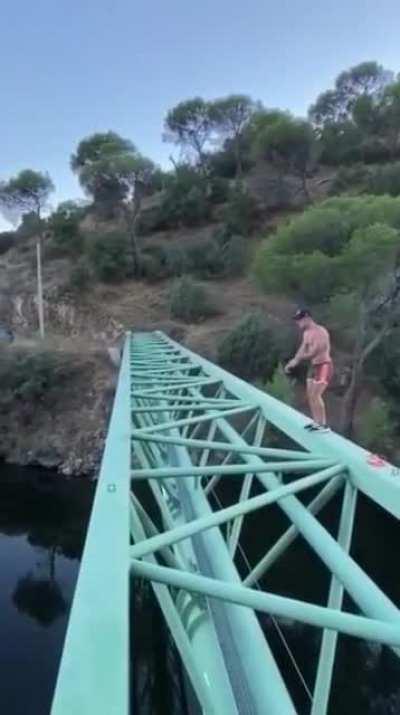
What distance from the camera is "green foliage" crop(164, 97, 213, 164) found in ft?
112

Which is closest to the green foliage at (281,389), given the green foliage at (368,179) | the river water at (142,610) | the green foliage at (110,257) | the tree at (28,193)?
the river water at (142,610)

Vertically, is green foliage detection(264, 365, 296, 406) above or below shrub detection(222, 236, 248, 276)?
below

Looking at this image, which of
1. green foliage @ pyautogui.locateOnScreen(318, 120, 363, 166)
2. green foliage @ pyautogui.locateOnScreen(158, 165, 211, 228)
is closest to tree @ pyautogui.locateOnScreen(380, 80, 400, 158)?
green foliage @ pyautogui.locateOnScreen(318, 120, 363, 166)

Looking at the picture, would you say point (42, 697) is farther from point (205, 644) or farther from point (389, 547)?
point (389, 547)

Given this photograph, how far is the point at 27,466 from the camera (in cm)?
1825

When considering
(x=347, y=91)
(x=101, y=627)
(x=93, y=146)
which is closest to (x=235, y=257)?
(x=93, y=146)

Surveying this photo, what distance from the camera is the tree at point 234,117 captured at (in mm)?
34125

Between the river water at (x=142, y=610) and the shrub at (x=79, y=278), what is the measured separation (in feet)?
41.3

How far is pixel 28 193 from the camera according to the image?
31.5m

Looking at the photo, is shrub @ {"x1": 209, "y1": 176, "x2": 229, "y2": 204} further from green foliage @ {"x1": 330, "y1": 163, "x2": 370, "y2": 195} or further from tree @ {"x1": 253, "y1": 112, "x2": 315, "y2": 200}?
green foliage @ {"x1": 330, "y1": 163, "x2": 370, "y2": 195}

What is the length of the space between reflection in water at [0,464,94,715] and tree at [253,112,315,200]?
2219 cm

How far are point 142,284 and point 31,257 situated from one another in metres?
8.52

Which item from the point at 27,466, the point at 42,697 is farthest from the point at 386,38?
the point at 27,466

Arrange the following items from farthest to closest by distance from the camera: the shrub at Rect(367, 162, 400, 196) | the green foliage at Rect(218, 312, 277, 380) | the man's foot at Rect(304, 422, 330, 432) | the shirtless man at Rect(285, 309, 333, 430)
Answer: the shrub at Rect(367, 162, 400, 196), the green foliage at Rect(218, 312, 277, 380), the shirtless man at Rect(285, 309, 333, 430), the man's foot at Rect(304, 422, 330, 432)
